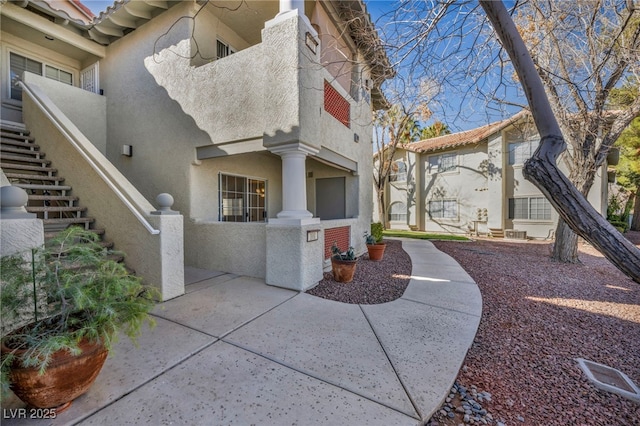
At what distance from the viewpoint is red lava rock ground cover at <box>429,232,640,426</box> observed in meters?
2.46

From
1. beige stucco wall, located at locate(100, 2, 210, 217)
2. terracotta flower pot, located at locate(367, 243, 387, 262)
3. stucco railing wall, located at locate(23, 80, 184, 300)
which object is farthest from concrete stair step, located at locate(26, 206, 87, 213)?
terracotta flower pot, located at locate(367, 243, 387, 262)

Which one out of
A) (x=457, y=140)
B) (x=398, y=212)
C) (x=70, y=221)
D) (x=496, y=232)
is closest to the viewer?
(x=70, y=221)

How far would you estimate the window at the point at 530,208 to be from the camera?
50.6 feet

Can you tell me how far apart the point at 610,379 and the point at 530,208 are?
16358 millimetres

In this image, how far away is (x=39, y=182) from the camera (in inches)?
228

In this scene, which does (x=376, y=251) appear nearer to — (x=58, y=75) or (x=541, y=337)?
(x=541, y=337)

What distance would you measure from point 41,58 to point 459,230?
876 inches

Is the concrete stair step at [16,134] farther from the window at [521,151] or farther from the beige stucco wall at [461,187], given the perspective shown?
the window at [521,151]

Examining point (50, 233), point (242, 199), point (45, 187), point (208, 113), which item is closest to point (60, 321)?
point (50, 233)

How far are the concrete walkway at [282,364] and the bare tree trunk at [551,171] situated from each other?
1866mm

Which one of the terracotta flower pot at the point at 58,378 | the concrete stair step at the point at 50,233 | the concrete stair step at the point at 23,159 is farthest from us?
the concrete stair step at the point at 23,159

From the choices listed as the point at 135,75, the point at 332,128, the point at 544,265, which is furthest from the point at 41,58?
the point at 544,265

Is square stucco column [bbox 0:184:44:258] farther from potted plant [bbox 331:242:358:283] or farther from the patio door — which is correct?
the patio door

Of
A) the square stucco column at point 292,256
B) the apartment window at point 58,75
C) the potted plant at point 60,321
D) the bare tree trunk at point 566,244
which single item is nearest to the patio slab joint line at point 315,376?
the potted plant at point 60,321
